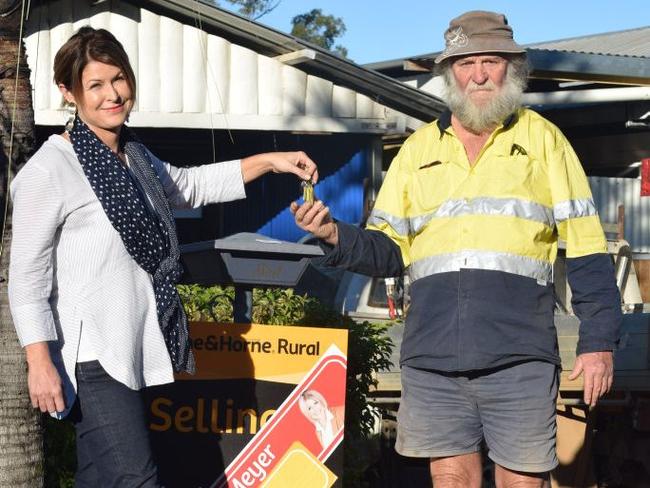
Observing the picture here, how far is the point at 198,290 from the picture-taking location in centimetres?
698

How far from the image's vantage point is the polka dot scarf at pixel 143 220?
14.2ft

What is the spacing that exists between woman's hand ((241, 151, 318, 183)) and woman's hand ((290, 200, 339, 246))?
0.16m

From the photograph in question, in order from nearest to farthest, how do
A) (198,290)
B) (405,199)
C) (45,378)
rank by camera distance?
(45,378), (405,199), (198,290)

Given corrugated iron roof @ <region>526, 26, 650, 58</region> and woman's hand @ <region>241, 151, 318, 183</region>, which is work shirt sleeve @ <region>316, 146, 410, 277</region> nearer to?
woman's hand @ <region>241, 151, 318, 183</region>

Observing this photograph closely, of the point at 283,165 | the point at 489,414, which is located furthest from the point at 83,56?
the point at 489,414

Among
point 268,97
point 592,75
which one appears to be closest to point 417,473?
point 268,97

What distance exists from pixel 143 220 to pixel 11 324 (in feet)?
4.14

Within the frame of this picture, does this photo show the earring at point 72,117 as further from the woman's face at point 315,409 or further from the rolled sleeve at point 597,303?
the rolled sleeve at point 597,303

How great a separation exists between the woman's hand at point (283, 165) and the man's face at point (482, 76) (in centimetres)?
65

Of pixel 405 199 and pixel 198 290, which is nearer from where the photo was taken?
pixel 405 199

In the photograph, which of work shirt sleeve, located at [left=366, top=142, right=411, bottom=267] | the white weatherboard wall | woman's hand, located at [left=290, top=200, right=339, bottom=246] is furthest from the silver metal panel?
woman's hand, located at [left=290, top=200, right=339, bottom=246]

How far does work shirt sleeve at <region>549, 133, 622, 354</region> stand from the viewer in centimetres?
476

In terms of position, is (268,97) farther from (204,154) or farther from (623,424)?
(623,424)

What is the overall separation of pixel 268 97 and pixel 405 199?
361 inches
